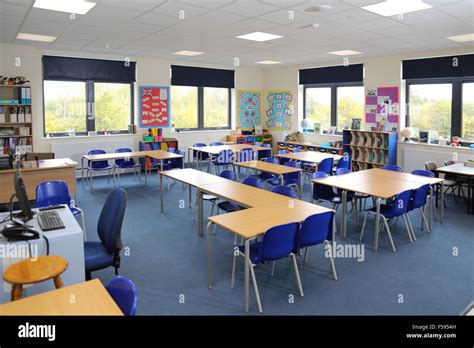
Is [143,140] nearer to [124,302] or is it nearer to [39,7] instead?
[39,7]

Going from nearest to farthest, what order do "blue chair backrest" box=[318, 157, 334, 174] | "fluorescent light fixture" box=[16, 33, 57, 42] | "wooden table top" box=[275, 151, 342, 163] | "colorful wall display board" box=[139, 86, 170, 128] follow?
"fluorescent light fixture" box=[16, 33, 57, 42]
"blue chair backrest" box=[318, 157, 334, 174]
"wooden table top" box=[275, 151, 342, 163]
"colorful wall display board" box=[139, 86, 170, 128]

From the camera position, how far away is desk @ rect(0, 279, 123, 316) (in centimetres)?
216

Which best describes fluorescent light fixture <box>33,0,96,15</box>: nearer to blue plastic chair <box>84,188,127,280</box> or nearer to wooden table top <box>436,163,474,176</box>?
blue plastic chair <box>84,188,127,280</box>

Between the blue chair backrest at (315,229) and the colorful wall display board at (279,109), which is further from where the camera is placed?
the colorful wall display board at (279,109)

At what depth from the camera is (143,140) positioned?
35.2ft

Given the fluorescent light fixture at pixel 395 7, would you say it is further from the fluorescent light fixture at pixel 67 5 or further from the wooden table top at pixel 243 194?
the fluorescent light fixture at pixel 67 5

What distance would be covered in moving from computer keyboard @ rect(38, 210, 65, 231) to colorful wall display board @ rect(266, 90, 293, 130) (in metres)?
9.51

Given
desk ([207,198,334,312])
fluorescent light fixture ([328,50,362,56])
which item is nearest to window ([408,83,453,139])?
fluorescent light fixture ([328,50,362,56])

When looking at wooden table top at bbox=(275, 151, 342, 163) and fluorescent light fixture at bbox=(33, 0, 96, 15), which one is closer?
fluorescent light fixture at bbox=(33, 0, 96, 15)

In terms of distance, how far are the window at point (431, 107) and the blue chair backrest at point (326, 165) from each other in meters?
2.85

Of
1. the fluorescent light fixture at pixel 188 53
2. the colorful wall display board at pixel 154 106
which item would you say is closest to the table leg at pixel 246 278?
the fluorescent light fixture at pixel 188 53

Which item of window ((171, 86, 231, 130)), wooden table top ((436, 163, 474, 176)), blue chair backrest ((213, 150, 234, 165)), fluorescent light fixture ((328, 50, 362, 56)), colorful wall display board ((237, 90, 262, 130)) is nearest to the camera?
wooden table top ((436, 163, 474, 176))

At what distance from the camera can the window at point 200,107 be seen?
1163cm
